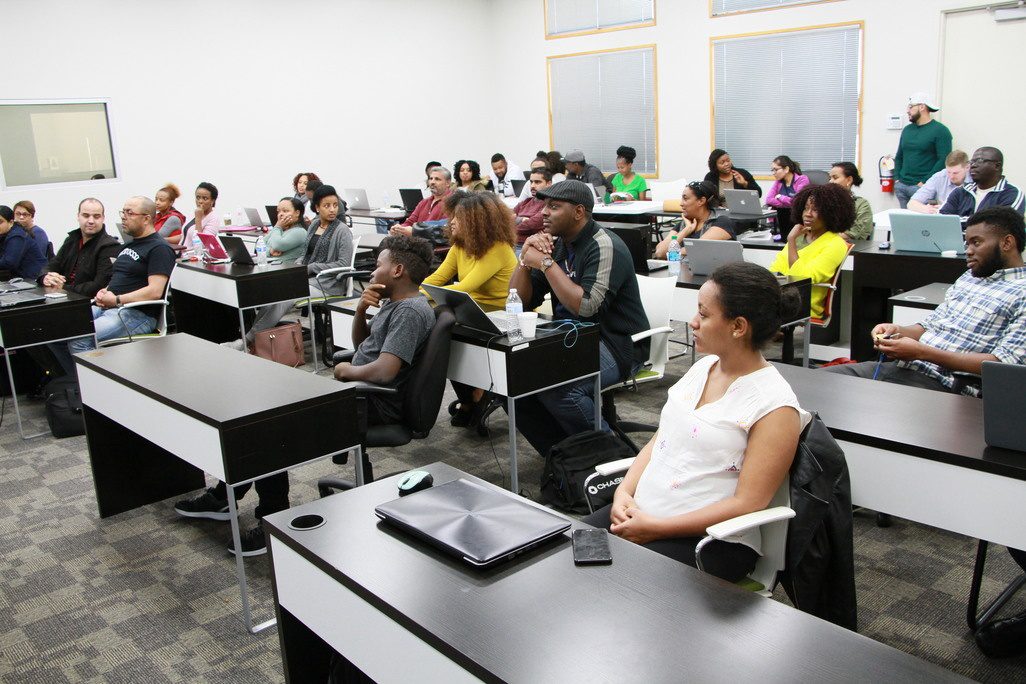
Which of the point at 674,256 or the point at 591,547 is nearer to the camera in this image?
the point at 591,547

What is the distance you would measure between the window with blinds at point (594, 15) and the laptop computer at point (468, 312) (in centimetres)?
812

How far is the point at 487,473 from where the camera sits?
400 centimetres

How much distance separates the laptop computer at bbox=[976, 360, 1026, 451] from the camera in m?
1.92

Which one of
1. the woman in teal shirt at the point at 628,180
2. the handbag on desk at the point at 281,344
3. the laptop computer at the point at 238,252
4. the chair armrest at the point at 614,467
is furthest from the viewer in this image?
the woman in teal shirt at the point at 628,180

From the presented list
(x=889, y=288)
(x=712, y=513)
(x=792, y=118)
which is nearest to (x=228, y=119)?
(x=792, y=118)

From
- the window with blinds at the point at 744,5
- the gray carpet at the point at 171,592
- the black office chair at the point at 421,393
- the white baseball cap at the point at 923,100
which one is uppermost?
the window with blinds at the point at 744,5

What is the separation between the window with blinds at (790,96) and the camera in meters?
9.05

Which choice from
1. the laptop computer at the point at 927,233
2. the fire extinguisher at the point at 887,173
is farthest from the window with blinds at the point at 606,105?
the laptop computer at the point at 927,233

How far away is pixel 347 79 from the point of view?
11172 mm

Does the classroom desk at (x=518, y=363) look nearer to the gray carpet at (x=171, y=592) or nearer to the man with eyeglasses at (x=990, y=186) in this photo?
the gray carpet at (x=171, y=592)

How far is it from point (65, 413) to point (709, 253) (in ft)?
12.1

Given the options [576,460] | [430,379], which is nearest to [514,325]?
[430,379]

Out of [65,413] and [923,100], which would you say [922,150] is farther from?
[65,413]

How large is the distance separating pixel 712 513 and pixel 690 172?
9157 millimetres
